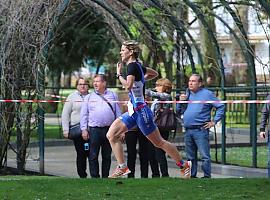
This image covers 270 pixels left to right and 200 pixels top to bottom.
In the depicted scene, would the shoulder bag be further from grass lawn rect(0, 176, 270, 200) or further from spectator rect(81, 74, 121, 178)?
grass lawn rect(0, 176, 270, 200)

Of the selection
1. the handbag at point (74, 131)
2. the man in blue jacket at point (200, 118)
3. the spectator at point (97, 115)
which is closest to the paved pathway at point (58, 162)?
the handbag at point (74, 131)

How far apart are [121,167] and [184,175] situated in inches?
33.7

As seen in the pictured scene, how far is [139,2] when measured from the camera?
15.1m

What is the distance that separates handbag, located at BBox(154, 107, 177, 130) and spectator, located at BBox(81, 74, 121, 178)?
1.99 ft

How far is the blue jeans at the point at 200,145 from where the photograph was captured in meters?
11.4

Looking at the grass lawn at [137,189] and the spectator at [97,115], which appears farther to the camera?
the spectator at [97,115]

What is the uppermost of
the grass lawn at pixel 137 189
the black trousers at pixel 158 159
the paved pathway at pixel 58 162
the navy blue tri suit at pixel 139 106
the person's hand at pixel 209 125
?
the navy blue tri suit at pixel 139 106

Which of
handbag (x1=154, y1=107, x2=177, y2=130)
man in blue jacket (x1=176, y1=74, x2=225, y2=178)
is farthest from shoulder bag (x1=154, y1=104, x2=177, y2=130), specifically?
man in blue jacket (x1=176, y1=74, x2=225, y2=178)

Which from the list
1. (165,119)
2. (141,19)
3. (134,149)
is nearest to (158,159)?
(134,149)

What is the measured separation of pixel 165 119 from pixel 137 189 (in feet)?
8.39

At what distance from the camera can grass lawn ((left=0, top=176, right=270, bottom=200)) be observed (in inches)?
→ 350

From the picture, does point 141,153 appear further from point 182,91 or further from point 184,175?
point 182,91

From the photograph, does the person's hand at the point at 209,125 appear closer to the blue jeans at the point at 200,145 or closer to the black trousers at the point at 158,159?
the blue jeans at the point at 200,145

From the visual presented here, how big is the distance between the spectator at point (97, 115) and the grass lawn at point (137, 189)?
1.67 meters
